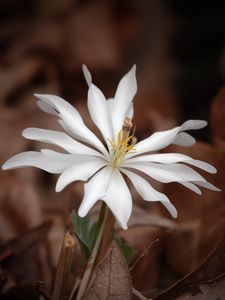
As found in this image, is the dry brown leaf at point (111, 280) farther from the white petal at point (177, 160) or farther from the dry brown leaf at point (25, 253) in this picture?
the dry brown leaf at point (25, 253)

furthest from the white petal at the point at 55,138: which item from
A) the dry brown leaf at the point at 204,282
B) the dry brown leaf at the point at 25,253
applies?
the dry brown leaf at the point at 25,253

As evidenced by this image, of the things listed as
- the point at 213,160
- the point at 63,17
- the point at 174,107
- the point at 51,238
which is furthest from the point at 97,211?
the point at 63,17

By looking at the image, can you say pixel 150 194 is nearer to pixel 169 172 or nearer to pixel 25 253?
pixel 169 172

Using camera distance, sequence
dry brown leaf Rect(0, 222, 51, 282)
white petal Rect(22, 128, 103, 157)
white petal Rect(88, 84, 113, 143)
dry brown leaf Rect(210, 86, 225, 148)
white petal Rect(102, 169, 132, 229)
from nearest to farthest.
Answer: white petal Rect(102, 169, 132, 229) < white petal Rect(22, 128, 103, 157) < white petal Rect(88, 84, 113, 143) < dry brown leaf Rect(0, 222, 51, 282) < dry brown leaf Rect(210, 86, 225, 148)

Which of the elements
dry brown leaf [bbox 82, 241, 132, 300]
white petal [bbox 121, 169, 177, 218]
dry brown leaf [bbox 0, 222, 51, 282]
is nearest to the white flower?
white petal [bbox 121, 169, 177, 218]

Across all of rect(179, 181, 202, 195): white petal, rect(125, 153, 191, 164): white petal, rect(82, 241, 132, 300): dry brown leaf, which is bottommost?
rect(82, 241, 132, 300): dry brown leaf

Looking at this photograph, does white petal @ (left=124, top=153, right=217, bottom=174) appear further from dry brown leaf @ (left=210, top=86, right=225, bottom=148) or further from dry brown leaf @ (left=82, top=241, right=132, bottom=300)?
dry brown leaf @ (left=210, top=86, right=225, bottom=148)

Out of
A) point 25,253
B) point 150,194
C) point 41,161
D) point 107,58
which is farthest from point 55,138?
point 107,58
